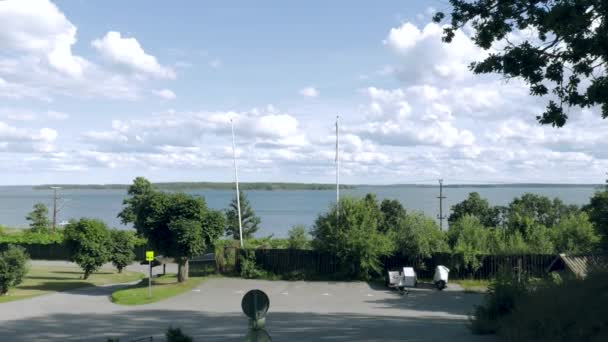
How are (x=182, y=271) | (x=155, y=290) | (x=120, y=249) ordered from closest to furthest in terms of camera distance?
(x=155, y=290) < (x=182, y=271) < (x=120, y=249)

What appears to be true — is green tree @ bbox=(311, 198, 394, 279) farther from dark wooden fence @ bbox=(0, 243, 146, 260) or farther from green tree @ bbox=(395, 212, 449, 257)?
dark wooden fence @ bbox=(0, 243, 146, 260)

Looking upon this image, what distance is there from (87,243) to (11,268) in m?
6.21

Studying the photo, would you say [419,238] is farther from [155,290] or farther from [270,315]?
[155,290]

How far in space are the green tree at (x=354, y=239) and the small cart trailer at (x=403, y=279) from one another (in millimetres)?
2365

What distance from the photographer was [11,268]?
30.3 m

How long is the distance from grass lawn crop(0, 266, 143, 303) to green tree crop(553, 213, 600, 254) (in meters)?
26.9

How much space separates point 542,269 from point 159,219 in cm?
2104

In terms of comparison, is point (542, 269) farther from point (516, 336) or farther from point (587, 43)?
point (587, 43)

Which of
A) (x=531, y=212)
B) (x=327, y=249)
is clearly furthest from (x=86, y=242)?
(x=531, y=212)

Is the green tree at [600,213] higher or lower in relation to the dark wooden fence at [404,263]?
higher

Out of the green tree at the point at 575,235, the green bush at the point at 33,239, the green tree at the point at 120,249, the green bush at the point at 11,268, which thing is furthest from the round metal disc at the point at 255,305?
the green bush at the point at 33,239

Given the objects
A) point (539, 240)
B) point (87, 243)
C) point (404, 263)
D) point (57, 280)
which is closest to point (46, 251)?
point (57, 280)

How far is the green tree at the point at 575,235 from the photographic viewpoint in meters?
36.6

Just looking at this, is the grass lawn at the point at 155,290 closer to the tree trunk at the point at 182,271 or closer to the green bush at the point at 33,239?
the tree trunk at the point at 182,271
